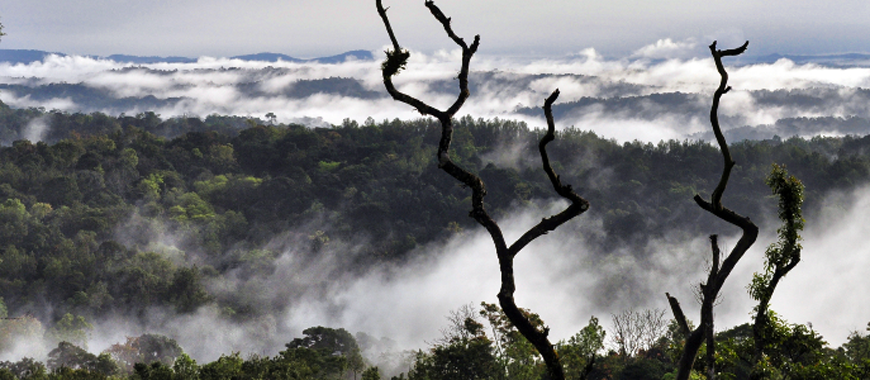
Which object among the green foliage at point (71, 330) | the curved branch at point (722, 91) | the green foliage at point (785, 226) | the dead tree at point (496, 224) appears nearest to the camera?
the dead tree at point (496, 224)

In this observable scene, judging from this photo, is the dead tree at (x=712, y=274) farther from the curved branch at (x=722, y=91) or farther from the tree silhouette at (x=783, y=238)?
the tree silhouette at (x=783, y=238)

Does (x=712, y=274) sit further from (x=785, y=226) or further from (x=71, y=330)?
(x=71, y=330)

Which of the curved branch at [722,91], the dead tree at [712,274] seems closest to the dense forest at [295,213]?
the dead tree at [712,274]

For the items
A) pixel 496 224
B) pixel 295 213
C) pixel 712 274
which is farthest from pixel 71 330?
pixel 712 274

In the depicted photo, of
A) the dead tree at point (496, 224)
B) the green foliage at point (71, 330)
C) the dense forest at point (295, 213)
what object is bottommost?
the dead tree at point (496, 224)

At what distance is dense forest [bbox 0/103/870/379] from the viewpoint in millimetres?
31781

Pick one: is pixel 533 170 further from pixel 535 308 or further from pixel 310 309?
pixel 310 309

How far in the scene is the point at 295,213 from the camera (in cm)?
7200

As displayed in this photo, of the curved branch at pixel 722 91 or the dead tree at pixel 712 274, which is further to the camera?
the dead tree at pixel 712 274

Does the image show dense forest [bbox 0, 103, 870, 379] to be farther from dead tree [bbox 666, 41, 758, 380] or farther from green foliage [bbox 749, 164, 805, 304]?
dead tree [bbox 666, 41, 758, 380]

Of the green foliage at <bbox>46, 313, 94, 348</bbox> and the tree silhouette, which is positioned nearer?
the tree silhouette

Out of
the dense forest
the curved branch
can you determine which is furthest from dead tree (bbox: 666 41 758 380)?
the dense forest

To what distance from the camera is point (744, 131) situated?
557ft

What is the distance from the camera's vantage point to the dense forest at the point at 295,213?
3178cm
